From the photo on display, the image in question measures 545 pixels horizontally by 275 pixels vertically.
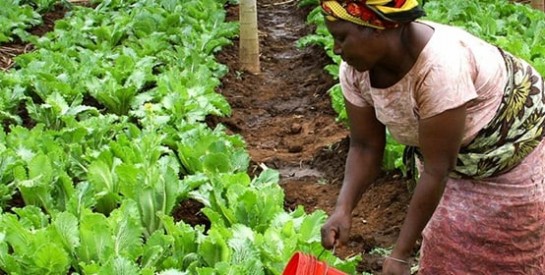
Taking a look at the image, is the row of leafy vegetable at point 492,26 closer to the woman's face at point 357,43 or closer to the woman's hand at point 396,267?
the woman's hand at point 396,267

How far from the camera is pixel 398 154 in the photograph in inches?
224

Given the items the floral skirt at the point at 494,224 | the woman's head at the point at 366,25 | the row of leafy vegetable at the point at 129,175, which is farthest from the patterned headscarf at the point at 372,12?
the row of leafy vegetable at the point at 129,175

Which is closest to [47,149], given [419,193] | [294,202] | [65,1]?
[294,202]

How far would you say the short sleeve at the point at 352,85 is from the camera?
316 cm

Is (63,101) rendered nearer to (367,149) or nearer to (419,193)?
(367,149)

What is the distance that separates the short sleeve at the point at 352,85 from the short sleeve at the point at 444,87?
296 mm

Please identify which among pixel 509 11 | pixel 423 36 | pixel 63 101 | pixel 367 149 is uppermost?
pixel 423 36

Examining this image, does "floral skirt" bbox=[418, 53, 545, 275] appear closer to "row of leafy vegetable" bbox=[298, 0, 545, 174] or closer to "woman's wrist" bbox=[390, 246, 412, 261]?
"woman's wrist" bbox=[390, 246, 412, 261]

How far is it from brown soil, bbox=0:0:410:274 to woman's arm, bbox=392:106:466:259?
1696 mm

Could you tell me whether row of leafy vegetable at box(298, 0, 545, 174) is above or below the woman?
below

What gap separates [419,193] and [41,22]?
809 centimetres

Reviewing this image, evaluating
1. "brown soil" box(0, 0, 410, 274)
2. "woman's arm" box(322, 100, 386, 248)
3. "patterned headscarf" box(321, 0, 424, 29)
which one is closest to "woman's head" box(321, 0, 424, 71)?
"patterned headscarf" box(321, 0, 424, 29)

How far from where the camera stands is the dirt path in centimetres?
538

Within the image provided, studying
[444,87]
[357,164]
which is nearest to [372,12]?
[444,87]
